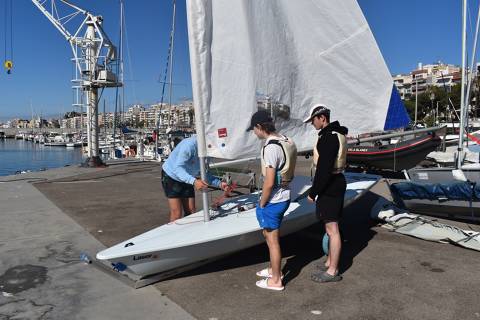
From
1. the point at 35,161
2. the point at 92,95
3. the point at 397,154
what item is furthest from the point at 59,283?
the point at 35,161

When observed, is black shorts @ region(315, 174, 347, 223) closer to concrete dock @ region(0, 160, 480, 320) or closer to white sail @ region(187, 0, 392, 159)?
concrete dock @ region(0, 160, 480, 320)

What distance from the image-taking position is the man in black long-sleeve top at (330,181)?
4.12 metres

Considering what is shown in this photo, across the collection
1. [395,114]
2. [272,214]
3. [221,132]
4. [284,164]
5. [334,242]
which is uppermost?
[395,114]

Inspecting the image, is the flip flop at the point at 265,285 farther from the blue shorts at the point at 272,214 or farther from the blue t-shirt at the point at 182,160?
the blue t-shirt at the point at 182,160

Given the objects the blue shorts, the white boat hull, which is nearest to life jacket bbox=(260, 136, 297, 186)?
the blue shorts

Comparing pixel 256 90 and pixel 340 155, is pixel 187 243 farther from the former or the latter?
pixel 256 90

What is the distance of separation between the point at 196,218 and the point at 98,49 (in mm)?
16041

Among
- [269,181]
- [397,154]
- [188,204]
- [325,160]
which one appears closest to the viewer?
[269,181]

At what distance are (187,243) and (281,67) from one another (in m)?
2.41

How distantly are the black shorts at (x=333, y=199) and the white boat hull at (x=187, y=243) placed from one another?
668mm

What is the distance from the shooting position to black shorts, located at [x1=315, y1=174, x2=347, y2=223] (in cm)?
422

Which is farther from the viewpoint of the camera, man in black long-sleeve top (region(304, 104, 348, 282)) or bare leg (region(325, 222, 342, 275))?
bare leg (region(325, 222, 342, 275))

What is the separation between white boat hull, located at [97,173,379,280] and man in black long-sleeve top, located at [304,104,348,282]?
67 centimetres

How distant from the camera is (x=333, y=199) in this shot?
423cm
